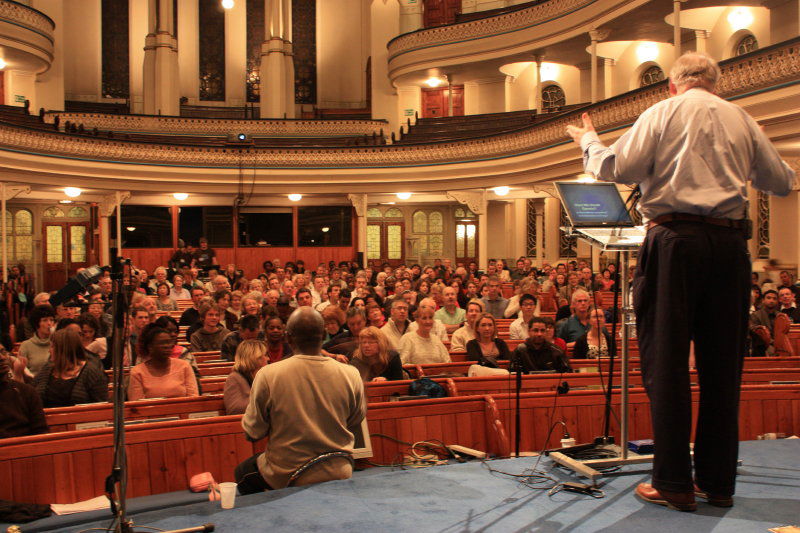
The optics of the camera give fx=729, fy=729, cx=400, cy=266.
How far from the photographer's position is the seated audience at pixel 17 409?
4102mm

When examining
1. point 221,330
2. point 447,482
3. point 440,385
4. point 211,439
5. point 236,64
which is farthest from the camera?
point 236,64

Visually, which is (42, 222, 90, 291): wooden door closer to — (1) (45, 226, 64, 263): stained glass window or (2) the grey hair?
(1) (45, 226, 64, 263): stained glass window

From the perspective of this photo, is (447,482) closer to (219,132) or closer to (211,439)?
(211,439)

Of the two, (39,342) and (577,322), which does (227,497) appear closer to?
(39,342)

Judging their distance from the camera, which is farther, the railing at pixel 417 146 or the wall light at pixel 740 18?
the wall light at pixel 740 18

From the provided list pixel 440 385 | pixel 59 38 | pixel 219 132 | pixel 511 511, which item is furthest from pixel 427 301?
pixel 59 38

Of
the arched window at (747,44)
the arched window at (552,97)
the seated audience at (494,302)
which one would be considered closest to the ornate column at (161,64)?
the arched window at (552,97)

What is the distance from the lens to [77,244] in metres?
21.2

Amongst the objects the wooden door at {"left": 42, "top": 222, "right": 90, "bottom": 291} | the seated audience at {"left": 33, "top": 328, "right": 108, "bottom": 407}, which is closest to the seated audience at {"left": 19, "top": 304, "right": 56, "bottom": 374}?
the seated audience at {"left": 33, "top": 328, "right": 108, "bottom": 407}

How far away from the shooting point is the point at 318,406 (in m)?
3.23

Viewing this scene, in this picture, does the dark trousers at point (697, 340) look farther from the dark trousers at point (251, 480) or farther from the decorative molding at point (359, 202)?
the decorative molding at point (359, 202)

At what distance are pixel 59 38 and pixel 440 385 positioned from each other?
76.8ft

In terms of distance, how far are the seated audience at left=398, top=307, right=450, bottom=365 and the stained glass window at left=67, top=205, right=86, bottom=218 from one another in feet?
56.8

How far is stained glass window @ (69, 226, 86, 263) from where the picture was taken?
21.1 m
